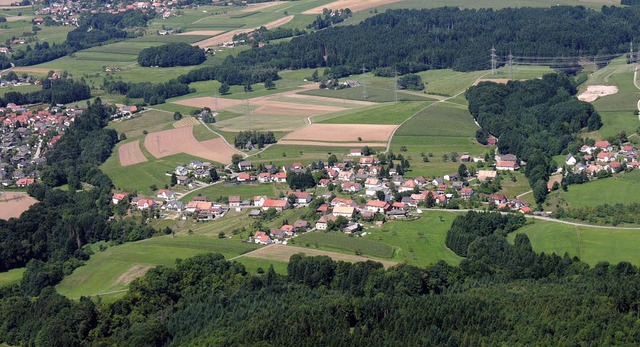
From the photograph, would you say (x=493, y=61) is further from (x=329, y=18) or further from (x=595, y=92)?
(x=329, y=18)

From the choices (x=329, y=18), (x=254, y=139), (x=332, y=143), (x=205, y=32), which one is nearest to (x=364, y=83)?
(x=332, y=143)

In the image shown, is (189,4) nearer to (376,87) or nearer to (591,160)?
(376,87)

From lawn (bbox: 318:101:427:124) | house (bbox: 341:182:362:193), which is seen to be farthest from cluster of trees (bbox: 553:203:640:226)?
lawn (bbox: 318:101:427:124)

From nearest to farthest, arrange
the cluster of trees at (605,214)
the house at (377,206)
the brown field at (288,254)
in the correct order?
the brown field at (288,254), the cluster of trees at (605,214), the house at (377,206)

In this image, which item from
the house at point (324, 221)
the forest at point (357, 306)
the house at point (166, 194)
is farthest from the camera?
the house at point (166, 194)

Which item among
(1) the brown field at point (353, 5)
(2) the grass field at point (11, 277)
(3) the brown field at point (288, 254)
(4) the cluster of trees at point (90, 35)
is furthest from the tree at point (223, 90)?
(3) the brown field at point (288, 254)

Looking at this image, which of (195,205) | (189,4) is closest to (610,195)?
(195,205)

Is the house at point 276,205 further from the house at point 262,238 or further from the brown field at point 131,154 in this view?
the brown field at point 131,154

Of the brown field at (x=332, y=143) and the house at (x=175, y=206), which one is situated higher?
the brown field at (x=332, y=143)
